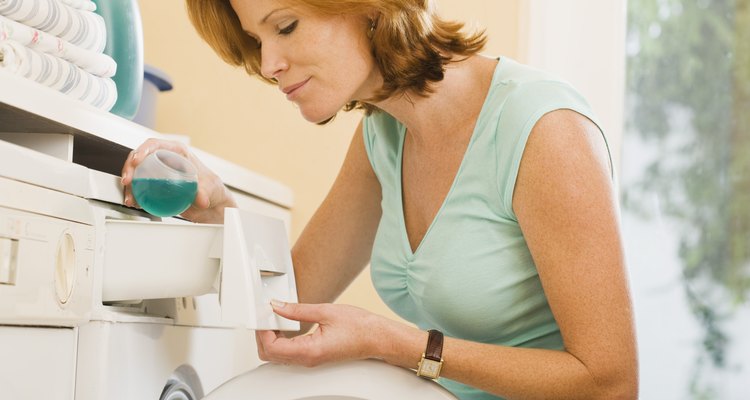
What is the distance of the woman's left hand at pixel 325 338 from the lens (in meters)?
0.99

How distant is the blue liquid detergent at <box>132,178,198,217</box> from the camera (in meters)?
1.02

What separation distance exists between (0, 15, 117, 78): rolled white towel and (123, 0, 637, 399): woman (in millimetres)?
174

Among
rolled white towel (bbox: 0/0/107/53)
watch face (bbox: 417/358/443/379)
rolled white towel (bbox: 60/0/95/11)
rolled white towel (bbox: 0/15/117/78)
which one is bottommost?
watch face (bbox: 417/358/443/379)

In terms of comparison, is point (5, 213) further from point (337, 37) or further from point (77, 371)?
point (337, 37)

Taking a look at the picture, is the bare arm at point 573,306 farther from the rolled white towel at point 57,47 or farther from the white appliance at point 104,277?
the rolled white towel at point 57,47

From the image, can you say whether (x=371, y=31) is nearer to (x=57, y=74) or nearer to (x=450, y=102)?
(x=450, y=102)

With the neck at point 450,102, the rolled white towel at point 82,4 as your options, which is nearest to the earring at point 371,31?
the neck at point 450,102

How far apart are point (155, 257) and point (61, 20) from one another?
0.37 m

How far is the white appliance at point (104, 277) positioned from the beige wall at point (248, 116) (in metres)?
1.03

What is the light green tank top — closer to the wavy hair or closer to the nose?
the wavy hair

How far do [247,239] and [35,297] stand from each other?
0.74ft

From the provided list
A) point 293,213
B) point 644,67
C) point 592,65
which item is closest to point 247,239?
point 293,213

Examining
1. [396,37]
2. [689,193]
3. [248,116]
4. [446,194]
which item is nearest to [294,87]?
[396,37]

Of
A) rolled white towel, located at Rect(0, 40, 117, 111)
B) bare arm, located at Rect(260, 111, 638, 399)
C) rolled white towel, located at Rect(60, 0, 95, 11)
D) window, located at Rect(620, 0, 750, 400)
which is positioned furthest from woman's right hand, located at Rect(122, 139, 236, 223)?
window, located at Rect(620, 0, 750, 400)
